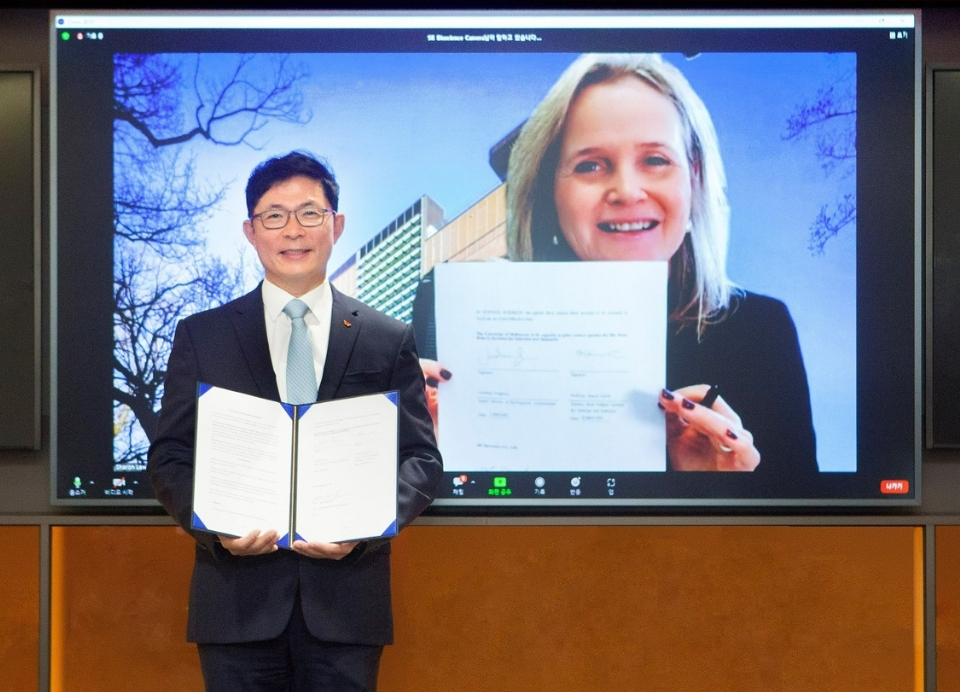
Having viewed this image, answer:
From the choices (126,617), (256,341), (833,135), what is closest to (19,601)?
(126,617)

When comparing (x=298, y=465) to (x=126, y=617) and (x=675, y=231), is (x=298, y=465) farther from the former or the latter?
(x=675, y=231)

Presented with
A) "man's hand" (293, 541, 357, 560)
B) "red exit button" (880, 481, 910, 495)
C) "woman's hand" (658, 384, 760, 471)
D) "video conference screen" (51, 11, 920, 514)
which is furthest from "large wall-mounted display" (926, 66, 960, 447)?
"man's hand" (293, 541, 357, 560)

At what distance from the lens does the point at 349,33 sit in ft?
10.2

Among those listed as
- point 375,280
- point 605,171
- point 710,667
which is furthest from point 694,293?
point 710,667

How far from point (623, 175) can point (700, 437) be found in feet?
2.84

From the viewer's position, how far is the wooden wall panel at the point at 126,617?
313cm

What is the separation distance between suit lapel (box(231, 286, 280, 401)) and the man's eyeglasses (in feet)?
0.66

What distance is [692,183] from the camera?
10.2 feet

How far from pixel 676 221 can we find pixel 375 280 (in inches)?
38.4

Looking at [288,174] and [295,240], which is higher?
[288,174]

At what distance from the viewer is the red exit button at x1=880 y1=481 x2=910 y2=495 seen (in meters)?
3.08

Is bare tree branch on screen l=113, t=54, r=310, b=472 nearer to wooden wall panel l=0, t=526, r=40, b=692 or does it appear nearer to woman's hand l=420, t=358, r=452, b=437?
wooden wall panel l=0, t=526, r=40, b=692

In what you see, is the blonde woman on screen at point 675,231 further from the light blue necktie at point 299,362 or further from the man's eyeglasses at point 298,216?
the light blue necktie at point 299,362

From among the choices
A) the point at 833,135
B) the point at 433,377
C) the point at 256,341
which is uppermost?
the point at 833,135
